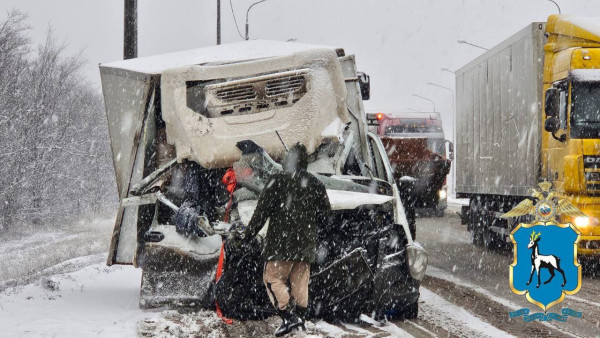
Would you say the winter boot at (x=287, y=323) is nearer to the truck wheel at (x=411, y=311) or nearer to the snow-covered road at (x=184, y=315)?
the snow-covered road at (x=184, y=315)

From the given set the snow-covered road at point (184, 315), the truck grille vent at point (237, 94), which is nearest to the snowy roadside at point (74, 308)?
the snow-covered road at point (184, 315)

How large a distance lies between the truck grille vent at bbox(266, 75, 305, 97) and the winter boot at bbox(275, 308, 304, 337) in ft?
7.18

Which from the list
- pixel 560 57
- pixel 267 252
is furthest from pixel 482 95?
pixel 267 252

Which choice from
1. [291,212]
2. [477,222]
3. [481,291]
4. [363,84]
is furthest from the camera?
[477,222]

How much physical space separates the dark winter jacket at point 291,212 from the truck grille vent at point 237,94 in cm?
120

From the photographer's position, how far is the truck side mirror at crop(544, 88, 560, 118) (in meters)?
11.2

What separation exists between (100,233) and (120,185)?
16433mm

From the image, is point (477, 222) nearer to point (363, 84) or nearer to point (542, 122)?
point (542, 122)

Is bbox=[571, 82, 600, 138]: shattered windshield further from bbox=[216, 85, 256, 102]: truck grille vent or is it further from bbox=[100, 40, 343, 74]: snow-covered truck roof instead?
bbox=[216, 85, 256, 102]: truck grille vent

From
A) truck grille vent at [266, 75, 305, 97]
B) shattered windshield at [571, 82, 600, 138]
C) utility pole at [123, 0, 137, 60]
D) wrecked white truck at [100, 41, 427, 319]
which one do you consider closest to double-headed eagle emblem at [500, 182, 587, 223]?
shattered windshield at [571, 82, 600, 138]

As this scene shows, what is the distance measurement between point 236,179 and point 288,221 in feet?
3.49

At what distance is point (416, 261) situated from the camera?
284 inches

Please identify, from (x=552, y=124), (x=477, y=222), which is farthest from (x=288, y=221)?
(x=477, y=222)

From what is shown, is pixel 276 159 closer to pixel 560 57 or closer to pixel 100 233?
pixel 560 57
